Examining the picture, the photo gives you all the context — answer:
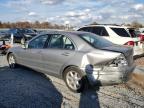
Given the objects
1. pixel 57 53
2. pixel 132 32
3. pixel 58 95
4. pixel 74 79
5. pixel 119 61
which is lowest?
pixel 58 95

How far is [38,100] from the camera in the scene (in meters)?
6.27

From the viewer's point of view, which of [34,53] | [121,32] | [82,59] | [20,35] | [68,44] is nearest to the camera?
[82,59]

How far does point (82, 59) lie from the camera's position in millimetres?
6836

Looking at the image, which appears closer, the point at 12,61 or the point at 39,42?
the point at 39,42

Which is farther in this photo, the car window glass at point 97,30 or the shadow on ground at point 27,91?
the car window glass at point 97,30

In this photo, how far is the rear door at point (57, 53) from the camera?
7324 millimetres

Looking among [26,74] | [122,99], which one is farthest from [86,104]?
[26,74]

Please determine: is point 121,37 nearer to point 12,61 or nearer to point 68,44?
point 12,61

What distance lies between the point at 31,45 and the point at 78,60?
2.65 meters

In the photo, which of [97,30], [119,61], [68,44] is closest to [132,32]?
[97,30]

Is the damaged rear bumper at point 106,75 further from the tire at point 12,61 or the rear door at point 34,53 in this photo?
the tire at point 12,61

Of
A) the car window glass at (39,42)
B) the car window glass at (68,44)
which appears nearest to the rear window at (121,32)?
the car window glass at (39,42)

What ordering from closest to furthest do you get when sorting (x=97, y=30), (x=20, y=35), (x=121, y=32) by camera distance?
(x=121, y=32) → (x=97, y=30) → (x=20, y=35)

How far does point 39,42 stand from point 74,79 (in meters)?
2.20
